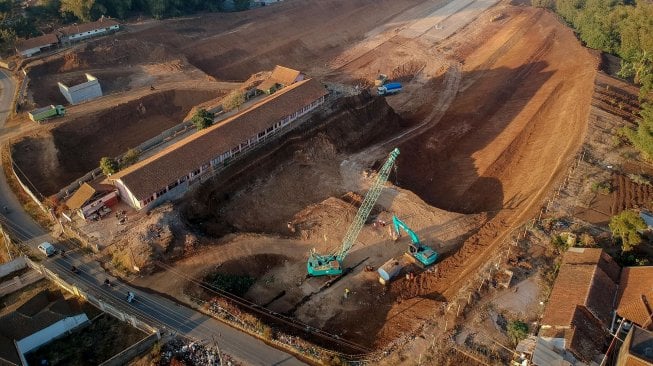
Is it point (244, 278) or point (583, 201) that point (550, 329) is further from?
point (244, 278)

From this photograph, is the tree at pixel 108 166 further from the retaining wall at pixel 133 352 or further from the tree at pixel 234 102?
the retaining wall at pixel 133 352

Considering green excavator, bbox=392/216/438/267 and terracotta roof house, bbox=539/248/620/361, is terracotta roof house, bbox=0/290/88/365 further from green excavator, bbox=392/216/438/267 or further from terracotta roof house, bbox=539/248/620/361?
terracotta roof house, bbox=539/248/620/361

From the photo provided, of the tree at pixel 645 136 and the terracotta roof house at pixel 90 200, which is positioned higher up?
the terracotta roof house at pixel 90 200

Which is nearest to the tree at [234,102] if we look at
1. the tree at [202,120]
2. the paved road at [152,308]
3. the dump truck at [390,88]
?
the tree at [202,120]

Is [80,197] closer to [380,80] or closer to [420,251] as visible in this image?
[420,251]

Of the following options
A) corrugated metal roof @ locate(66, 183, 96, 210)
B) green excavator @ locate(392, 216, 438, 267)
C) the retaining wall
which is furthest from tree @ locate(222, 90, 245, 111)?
the retaining wall

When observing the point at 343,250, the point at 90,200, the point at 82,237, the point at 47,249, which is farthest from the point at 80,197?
the point at 343,250
